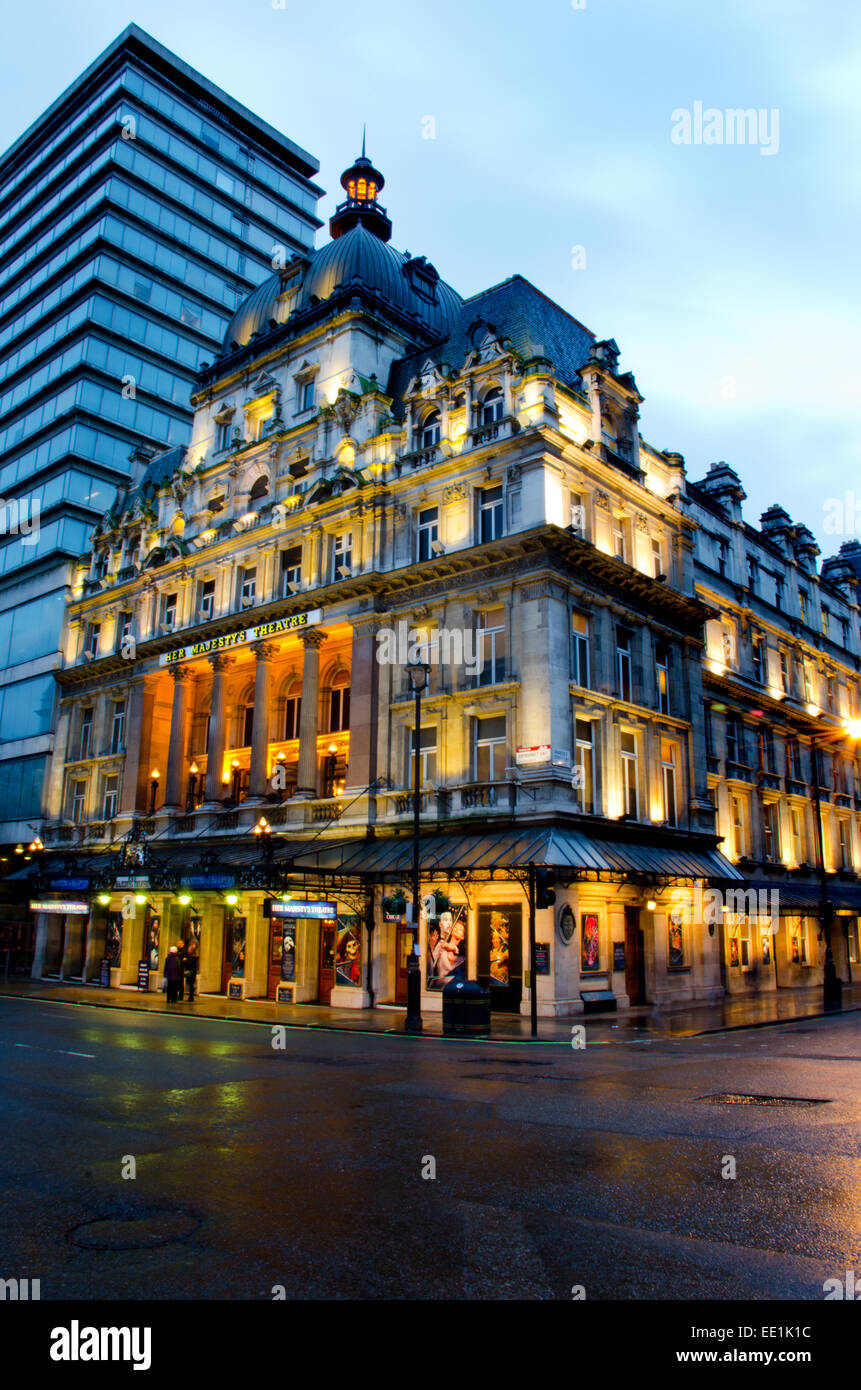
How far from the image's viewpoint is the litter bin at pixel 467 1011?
22.3m

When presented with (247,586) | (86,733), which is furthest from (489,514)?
(86,733)

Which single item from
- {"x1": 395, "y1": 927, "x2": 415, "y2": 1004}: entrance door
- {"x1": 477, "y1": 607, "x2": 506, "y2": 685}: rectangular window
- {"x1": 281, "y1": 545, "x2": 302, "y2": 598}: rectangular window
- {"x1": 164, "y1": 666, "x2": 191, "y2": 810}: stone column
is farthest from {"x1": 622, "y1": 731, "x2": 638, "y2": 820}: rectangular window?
{"x1": 164, "y1": 666, "x2": 191, "y2": 810}: stone column

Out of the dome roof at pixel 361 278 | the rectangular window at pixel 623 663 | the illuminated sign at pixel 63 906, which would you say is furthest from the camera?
the dome roof at pixel 361 278

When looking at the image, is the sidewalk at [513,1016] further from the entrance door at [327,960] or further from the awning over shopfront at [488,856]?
the awning over shopfront at [488,856]

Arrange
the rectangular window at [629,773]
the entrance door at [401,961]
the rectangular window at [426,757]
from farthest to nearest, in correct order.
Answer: the rectangular window at [629,773], the rectangular window at [426,757], the entrance door at [401,961]

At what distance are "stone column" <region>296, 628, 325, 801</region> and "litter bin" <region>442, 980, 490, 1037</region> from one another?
14294mm

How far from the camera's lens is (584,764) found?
1213 inches

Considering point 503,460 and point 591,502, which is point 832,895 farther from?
point 503,460

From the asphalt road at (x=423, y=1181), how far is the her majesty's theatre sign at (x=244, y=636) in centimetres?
2256

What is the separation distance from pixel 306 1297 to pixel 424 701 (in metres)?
27.2

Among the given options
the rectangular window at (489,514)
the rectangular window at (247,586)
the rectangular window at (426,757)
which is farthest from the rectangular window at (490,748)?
the rectangular window at (247,586)

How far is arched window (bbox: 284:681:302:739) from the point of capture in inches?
1602

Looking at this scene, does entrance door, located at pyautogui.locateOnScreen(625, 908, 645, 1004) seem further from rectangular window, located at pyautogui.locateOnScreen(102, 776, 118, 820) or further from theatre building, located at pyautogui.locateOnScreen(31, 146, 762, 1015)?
rectangular window, located at pyautogui.locateOnScreen(102, 776, 118, 820)

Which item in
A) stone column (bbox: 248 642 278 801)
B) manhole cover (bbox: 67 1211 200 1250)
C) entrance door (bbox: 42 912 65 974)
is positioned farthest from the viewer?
entrance door (bbox: 42 912 65 974)
